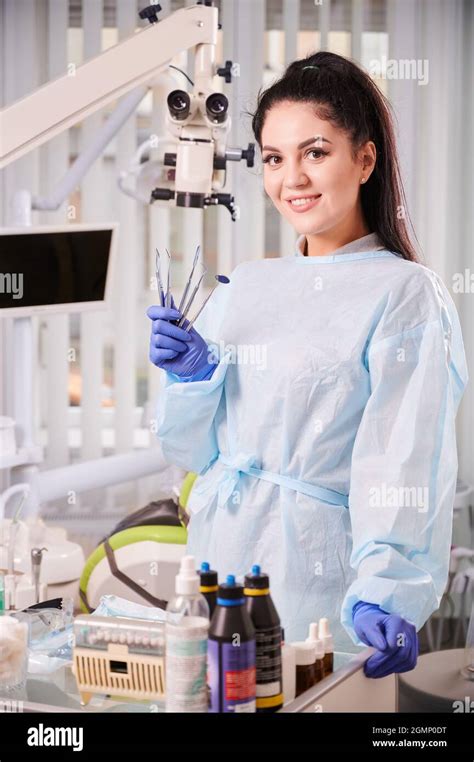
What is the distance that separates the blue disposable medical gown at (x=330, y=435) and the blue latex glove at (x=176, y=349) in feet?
0.11

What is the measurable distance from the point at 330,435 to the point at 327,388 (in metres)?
0.07

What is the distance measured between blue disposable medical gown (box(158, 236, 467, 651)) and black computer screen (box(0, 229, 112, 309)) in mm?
942

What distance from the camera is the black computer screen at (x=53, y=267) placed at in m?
2.50

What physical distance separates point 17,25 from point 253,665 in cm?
330

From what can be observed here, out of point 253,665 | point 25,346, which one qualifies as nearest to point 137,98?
point 25,346

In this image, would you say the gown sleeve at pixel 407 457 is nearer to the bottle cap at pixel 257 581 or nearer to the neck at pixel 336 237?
the neck at pixel 336 237

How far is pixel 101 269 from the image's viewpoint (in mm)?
2697

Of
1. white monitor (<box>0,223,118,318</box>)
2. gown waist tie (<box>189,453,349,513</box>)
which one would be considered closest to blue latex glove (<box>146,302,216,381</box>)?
gown waist tie (<box>189,453,349,513</box>)

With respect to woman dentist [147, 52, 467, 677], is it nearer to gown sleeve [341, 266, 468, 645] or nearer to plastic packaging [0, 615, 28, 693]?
gown sleeve [341, 266, 468, 645]

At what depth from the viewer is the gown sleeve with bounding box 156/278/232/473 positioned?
1.63 meters

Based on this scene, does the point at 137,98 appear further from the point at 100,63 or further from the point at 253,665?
the point at 253,665

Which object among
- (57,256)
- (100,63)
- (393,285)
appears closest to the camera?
(100,63)

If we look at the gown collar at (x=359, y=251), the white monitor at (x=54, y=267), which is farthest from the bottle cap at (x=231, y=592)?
the white monitor at (x=54, y=267)

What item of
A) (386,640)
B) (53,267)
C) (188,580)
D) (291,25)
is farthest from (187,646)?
(291,25)
